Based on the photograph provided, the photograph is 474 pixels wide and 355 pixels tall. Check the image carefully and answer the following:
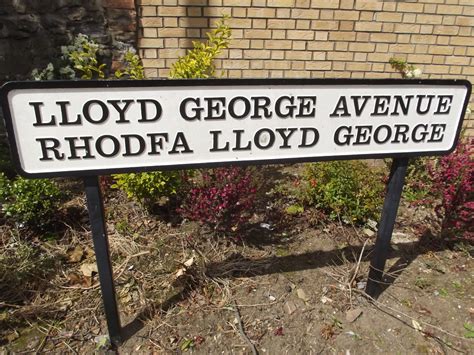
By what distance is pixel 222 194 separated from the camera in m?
2.46

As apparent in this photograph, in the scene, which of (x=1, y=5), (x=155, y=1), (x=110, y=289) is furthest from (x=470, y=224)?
(x=1, y=5)

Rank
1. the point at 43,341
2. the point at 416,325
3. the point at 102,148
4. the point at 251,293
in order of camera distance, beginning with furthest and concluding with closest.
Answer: the point at 251,293
the point at 416,325
the point at 43,341
the point at 102,148

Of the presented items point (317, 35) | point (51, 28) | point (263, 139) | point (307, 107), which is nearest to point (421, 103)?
point (307, 107)

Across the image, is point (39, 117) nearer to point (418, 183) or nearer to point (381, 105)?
point (381, 105)

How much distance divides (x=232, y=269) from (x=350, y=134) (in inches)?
47.1

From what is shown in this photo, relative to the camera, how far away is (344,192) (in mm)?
2879

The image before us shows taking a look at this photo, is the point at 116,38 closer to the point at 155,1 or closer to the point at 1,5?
the point at 155,1

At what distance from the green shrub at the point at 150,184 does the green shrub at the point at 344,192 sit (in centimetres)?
110

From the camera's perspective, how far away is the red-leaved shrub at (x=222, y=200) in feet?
8.13

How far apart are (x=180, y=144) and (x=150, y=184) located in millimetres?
1269

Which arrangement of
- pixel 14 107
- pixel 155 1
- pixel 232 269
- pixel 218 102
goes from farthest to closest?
pixel 155 1
pixel 232 269
pixel 218 102
pixel 14 107

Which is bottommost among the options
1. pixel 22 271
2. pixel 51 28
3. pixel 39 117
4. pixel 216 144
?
pixel 22 271

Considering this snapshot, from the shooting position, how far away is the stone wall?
3.18 metres

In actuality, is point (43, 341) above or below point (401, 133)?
below
